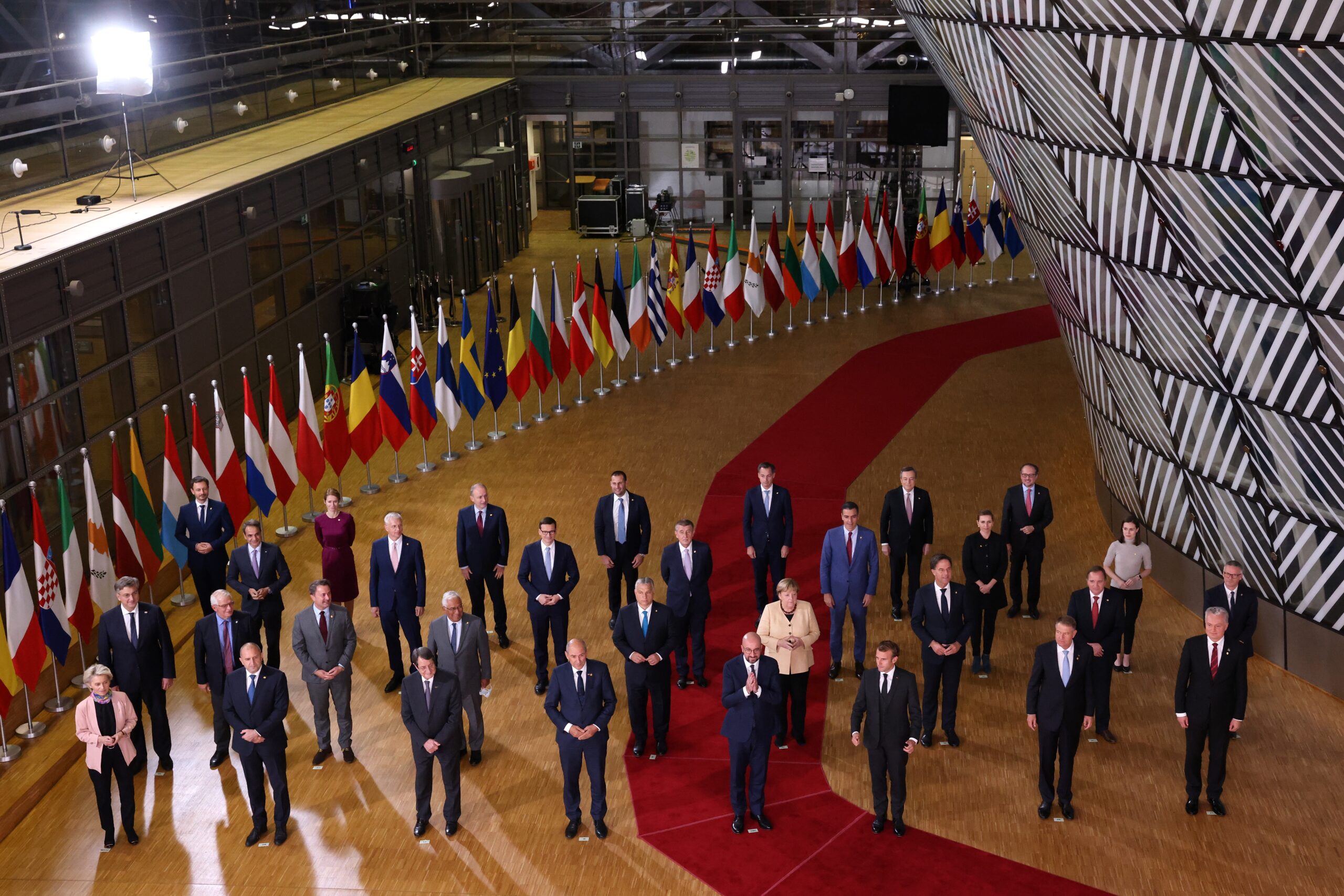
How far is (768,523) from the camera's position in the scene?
13086 mm

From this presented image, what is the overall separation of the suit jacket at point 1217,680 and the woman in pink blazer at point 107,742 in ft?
25.3

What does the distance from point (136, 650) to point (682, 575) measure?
4481 mm

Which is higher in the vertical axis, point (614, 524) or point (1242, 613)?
point (1242, 613)

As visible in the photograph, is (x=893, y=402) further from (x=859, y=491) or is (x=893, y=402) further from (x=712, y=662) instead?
(x=712, y=662)

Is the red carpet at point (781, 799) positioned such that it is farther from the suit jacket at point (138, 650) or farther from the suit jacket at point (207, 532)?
the suit jacket at point (207, 532)

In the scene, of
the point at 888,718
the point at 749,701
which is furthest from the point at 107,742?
the point at 888,718

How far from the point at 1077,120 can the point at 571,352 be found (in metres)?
9.88

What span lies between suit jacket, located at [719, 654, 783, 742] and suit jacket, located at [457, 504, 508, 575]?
361cm

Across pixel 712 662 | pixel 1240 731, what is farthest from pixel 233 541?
pixel 1240 731

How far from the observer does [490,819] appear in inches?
412

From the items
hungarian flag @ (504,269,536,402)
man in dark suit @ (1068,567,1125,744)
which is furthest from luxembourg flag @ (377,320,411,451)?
man in dark suit @ (1068,567,1125,744)

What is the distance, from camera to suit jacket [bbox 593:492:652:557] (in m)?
13.1

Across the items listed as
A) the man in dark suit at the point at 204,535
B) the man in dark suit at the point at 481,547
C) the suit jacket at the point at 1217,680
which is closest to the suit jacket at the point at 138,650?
the man in dark suit at the point at 204,535

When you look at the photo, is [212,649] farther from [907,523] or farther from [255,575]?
[907,523]
